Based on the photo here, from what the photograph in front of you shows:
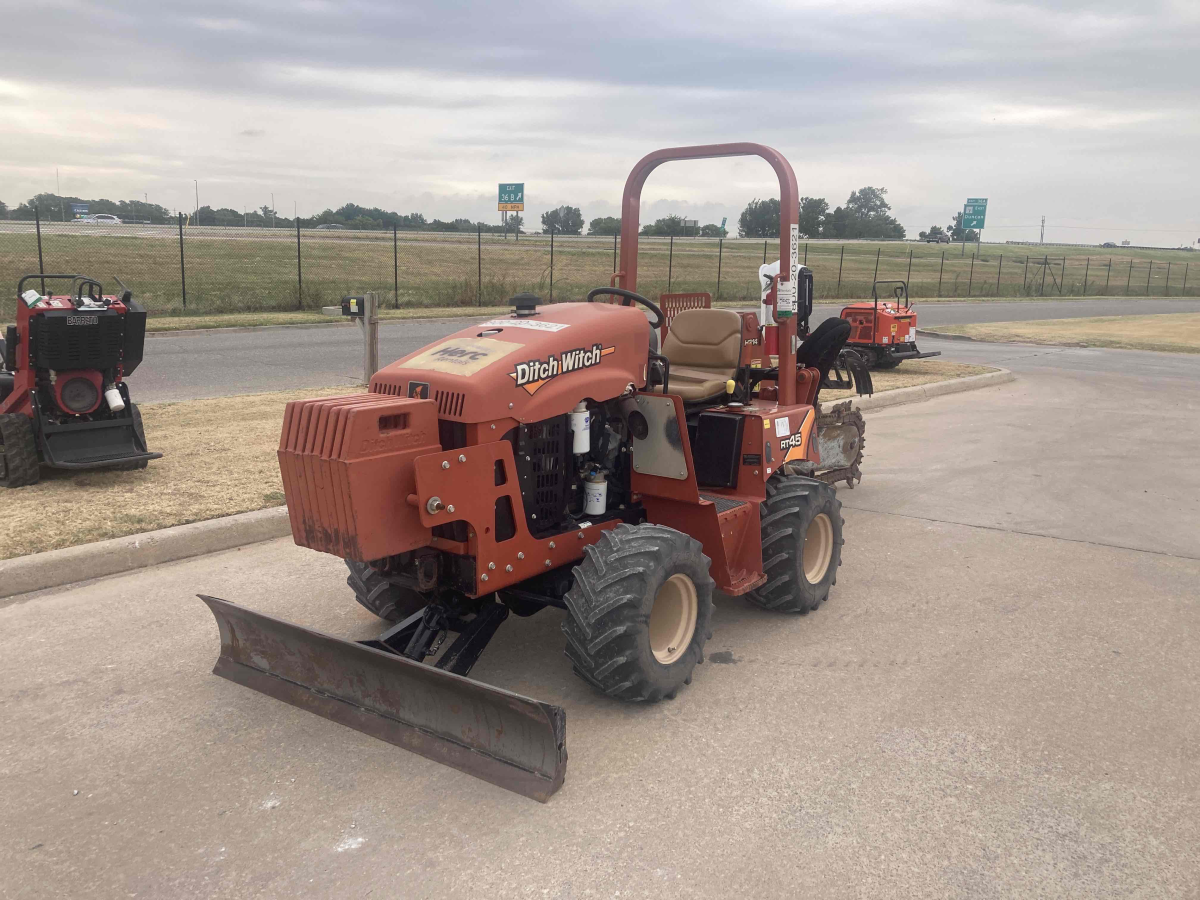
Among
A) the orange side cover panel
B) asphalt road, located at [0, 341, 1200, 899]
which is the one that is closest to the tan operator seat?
asphalt road, located at [0, 341, 1200, 899]

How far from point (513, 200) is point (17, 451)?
5346 cm

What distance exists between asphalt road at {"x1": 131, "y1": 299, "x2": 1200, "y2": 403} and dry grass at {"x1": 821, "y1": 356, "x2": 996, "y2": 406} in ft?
22.4

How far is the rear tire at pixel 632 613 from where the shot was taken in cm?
370

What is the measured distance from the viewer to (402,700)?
142 inches

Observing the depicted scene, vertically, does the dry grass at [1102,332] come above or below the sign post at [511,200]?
below

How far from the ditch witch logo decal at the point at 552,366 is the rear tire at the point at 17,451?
4.50 metres

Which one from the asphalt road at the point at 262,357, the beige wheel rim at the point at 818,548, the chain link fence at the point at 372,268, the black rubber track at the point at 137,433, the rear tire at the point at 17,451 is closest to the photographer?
the beige wheel rim at the point at 818,548

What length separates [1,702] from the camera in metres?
3.92

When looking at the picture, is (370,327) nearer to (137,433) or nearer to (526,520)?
(137,433)

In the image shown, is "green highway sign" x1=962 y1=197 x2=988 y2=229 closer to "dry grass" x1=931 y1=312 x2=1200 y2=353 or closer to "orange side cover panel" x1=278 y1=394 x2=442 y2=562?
"dry grass" x1=931 y1=312 x2=1200 y2=353

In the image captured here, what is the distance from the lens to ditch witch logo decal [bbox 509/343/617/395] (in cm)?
376

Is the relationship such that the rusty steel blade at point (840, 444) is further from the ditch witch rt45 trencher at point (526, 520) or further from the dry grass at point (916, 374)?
the dry grass at point (916, 374)

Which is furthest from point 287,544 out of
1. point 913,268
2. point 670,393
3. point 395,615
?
point 913,268

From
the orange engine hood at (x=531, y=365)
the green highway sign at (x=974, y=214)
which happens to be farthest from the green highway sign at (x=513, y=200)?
the orange engine hood at (x=531, y=365)
